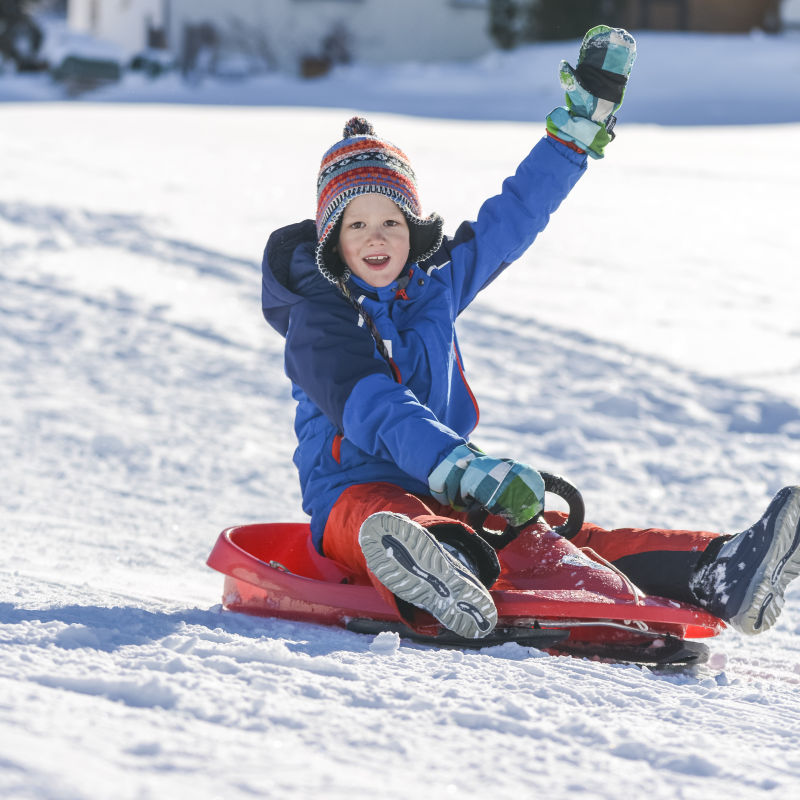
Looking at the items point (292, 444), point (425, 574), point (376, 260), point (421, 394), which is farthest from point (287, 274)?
point (292, 444)

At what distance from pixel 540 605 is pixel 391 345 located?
2.35 ft

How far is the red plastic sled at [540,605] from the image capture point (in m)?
2.30

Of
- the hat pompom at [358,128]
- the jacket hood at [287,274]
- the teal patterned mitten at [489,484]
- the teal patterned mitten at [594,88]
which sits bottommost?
the teal patterned mitten at [489,484]

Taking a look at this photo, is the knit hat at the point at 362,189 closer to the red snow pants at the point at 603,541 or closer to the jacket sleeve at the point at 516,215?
the jacket sleeve at the point at 516,215

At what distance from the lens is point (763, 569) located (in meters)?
2.34

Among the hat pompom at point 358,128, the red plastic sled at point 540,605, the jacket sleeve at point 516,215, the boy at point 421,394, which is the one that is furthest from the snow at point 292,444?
the hat pompom at point 358,128

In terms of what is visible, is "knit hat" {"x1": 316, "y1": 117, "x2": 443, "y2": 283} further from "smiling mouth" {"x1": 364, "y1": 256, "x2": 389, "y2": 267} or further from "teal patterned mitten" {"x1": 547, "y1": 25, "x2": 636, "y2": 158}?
"teal patterned mitten" {"x1": 547, "y1": 25, "x2": 636, "y2": 158}

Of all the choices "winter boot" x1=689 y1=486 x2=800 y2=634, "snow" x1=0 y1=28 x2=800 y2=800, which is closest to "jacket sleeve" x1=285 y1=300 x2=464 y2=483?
"snow" x1=0 y1=28 x2=800 y2=800

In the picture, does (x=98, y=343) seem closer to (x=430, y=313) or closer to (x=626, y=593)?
(x=430, y=313)

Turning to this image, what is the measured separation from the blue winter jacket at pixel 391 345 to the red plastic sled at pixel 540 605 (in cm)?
20

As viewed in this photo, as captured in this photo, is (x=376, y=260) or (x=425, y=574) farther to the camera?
(x=376, y=260)

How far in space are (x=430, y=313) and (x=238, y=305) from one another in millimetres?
3805

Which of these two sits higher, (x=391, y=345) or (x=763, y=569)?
(x=391, y=345)

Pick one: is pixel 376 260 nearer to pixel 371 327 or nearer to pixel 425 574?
pixel 371 327
